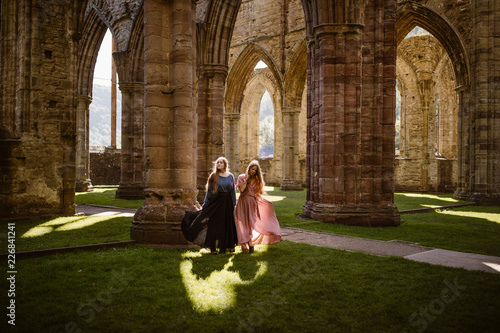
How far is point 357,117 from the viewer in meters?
8.95

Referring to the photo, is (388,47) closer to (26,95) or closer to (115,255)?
(115,255)

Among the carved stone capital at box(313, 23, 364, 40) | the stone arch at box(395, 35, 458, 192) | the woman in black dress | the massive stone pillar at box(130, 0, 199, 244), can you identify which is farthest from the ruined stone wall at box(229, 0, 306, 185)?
the woman in black dress

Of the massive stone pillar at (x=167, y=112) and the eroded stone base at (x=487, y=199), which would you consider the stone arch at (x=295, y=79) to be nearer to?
the eroded stone base at (x=487, y=199)

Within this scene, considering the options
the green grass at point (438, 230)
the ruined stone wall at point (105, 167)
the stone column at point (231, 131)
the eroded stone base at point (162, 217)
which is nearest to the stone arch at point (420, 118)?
the stone column at point (231, 131)

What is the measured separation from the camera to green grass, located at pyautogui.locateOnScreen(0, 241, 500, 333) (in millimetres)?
3082

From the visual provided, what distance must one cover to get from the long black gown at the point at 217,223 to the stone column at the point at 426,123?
19391mm

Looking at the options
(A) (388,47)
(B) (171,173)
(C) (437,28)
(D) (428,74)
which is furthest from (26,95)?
(D) (428,74)

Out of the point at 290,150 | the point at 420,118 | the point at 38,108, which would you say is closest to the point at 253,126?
the point at 290,150

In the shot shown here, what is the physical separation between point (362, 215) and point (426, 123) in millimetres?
15824

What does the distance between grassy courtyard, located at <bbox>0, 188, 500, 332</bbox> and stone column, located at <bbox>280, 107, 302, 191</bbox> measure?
1523cm

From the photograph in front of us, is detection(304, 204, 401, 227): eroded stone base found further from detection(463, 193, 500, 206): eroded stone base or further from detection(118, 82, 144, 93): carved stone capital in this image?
detection(118, 82, 144, 93): carved stone capital

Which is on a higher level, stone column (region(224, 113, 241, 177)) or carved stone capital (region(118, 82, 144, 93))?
carved stone capital (region(118, 82, 144, 93))

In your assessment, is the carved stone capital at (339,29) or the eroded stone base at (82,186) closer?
the carved stone capital at (339,29)

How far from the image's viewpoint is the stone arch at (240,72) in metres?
23.0
